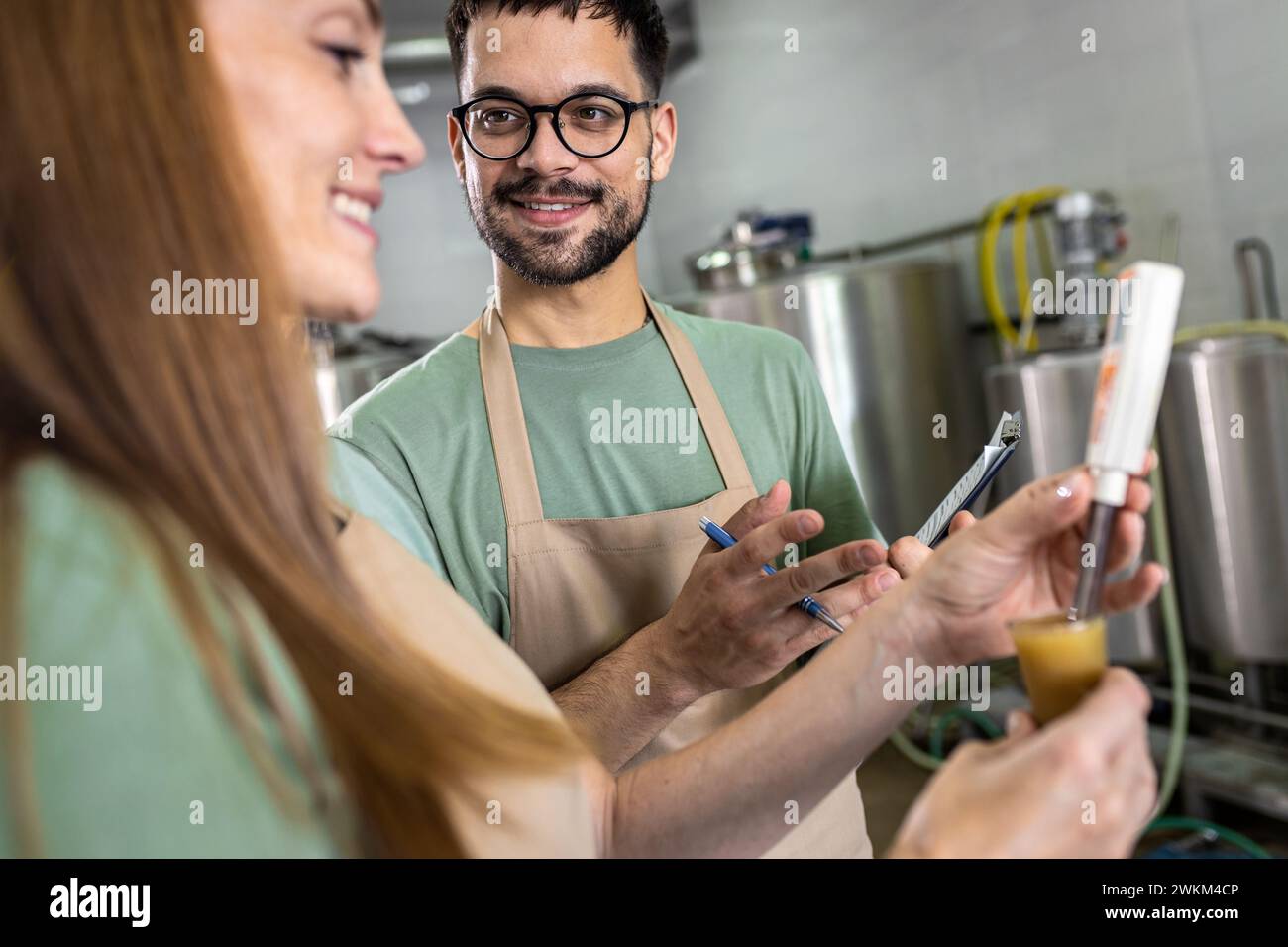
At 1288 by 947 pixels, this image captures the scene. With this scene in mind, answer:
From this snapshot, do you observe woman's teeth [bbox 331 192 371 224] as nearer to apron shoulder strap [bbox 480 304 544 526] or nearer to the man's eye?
the man's eye

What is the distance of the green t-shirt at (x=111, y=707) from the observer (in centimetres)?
37

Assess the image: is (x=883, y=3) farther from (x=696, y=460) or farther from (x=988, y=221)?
(x=696, y=460)

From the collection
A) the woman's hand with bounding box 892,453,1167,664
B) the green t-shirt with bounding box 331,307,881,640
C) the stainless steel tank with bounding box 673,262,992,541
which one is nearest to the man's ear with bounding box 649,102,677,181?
the green t-shirt with bounding box 331,307,881,640

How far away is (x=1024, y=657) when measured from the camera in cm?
45

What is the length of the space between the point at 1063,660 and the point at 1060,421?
1.34 meters

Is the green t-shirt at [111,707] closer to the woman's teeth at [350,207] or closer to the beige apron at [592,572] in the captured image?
the woman's teeth at [350,207]

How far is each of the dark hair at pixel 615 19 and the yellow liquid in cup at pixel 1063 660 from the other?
1.46 feet

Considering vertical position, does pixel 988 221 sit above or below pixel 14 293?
above

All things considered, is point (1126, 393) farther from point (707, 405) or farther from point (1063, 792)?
point (707, 405)

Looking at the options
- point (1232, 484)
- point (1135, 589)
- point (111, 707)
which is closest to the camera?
point (111, 707)

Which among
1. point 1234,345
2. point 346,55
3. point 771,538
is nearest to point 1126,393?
point 771,538

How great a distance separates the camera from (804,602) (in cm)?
67

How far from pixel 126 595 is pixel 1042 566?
0.38m
